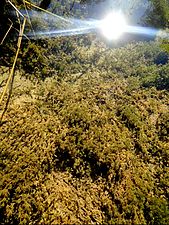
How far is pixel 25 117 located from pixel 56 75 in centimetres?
226

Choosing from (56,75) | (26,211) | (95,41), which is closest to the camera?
(26,211)

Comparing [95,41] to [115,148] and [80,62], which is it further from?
[115,148]

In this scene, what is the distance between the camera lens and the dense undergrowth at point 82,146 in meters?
4.60

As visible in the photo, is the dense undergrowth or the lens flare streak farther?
the lens flare streak

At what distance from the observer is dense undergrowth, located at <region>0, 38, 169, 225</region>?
460 centimetres

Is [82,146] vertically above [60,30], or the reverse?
[60,30]

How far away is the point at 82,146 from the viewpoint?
564 cm

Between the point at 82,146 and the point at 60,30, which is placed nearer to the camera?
the point at 82,146

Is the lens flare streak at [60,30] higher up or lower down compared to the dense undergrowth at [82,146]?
higher up

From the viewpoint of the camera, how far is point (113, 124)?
6547 mm

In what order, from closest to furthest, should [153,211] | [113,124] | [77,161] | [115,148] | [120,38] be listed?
[153,211] → [77,161] → [115,148] → [113,124] → [120,38]

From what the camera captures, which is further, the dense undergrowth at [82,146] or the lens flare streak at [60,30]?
the lens flare streak at [60,30]

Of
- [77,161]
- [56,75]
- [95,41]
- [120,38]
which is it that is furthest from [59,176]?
[120,38]

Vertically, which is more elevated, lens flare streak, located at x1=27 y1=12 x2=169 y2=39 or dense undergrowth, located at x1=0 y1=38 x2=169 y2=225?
lens flare streak, located at x1=27 y1=12 x2=169 y2=39
